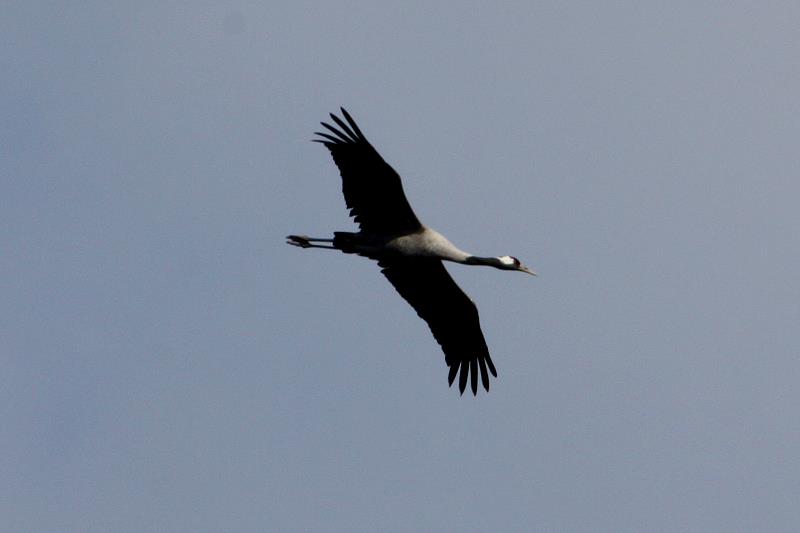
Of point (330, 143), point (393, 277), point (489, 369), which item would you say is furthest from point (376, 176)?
point (489, 369)

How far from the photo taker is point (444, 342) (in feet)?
82.6

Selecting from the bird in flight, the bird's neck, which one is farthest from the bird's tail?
the bird's neck

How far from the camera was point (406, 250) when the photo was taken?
76.4 ft

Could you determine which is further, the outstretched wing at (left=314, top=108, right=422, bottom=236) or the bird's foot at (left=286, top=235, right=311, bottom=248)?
the bird's foot at (left=286, top=235, right=311, bottom=248)

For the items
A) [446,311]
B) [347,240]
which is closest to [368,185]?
[347,240]

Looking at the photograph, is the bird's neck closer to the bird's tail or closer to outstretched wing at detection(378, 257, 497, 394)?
A: outstretched wing at detection(378, 257, 497, 394)

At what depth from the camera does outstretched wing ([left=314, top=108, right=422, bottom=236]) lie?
22375mm

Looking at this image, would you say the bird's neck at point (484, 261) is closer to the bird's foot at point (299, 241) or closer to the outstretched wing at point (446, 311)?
the outstretched wing at point (446, 311)

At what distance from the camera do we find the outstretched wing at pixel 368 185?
22375 mm

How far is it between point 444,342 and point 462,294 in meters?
1.23

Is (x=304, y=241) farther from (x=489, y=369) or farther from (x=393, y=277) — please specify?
(x=489, y=369)

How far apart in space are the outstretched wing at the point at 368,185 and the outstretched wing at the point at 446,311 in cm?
69

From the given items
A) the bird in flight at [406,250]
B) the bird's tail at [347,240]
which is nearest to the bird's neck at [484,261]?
the bird in flight at [406,250]

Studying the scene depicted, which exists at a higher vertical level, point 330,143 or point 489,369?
point 330,143
